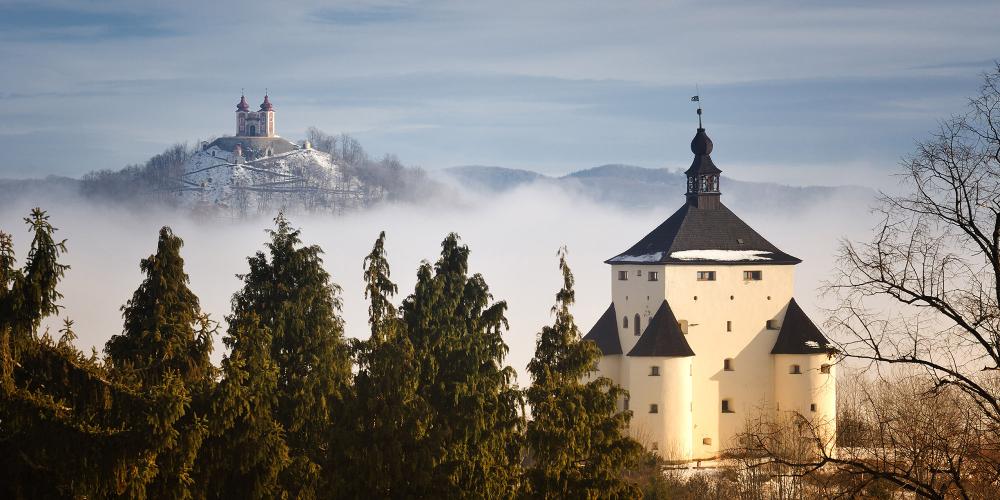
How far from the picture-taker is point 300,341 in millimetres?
33531

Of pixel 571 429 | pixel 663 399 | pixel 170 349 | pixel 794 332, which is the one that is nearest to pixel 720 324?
pixel 794 332

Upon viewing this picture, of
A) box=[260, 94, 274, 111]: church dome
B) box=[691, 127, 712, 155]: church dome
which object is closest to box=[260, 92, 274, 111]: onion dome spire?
box=[260, 94, 274, 111]: church dome

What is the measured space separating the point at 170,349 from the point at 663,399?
42.8 m

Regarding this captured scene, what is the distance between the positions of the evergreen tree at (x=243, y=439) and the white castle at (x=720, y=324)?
44001mm

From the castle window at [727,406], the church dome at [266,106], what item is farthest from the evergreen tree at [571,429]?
the church dome at [266,106]

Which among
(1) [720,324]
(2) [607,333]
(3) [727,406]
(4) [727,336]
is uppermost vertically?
(1) [720,324]

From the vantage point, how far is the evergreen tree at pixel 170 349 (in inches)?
960

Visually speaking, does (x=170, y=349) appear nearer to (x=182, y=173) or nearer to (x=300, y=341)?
(x=300, y=341)

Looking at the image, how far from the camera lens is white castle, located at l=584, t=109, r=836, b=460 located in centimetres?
7156

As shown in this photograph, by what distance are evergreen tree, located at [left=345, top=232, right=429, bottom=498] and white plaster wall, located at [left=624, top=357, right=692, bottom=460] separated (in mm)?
38541

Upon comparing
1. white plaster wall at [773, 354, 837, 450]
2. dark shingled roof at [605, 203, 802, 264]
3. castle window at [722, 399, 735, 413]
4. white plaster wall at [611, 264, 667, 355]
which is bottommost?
castle window at [722, 399, 735, 413]

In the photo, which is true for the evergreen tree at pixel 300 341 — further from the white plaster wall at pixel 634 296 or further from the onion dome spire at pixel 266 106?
the onion dome spire at pixel 266 106

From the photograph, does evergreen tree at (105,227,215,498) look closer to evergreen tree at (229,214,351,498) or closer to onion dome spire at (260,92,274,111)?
evergreen tree at (229,214,351,498)

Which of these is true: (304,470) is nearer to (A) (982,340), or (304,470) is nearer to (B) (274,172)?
(A) (982,340)
